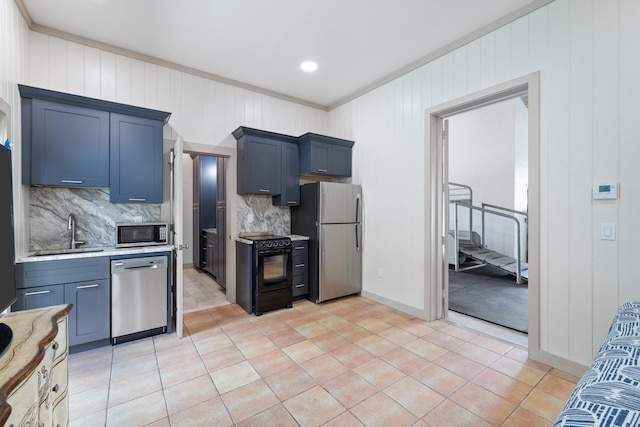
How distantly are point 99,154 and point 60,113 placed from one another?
447 mm

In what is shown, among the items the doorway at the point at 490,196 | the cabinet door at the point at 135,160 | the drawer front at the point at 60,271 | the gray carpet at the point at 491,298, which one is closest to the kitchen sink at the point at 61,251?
the drawer front at the point at 60,271

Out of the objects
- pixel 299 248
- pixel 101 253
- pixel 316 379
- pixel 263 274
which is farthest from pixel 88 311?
pixel 299 248

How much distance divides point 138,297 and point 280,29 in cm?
304

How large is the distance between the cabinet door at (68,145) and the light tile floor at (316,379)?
1.65 meters

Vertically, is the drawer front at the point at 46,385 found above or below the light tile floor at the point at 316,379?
above

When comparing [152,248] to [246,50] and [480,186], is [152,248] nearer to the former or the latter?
[246,50]

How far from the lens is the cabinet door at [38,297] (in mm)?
2320

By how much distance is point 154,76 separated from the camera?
11.1ft

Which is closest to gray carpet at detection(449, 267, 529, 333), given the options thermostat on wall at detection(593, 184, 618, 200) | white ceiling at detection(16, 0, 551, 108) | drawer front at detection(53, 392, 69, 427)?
thermostat on wall at detection(593, 184, 618, 200)

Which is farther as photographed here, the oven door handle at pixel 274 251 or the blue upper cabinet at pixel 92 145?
the oven door handle at pixel 274 251

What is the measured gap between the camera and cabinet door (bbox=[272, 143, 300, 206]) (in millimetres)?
4074

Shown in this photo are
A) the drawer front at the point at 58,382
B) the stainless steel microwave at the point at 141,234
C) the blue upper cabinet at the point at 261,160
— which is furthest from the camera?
the blue upper cabinet at the point at 261,160

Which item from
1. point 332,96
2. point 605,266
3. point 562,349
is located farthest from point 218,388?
point 332,96

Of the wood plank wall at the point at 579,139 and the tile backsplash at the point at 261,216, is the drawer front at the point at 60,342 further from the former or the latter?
the wood plank wall at the point at 579,139
